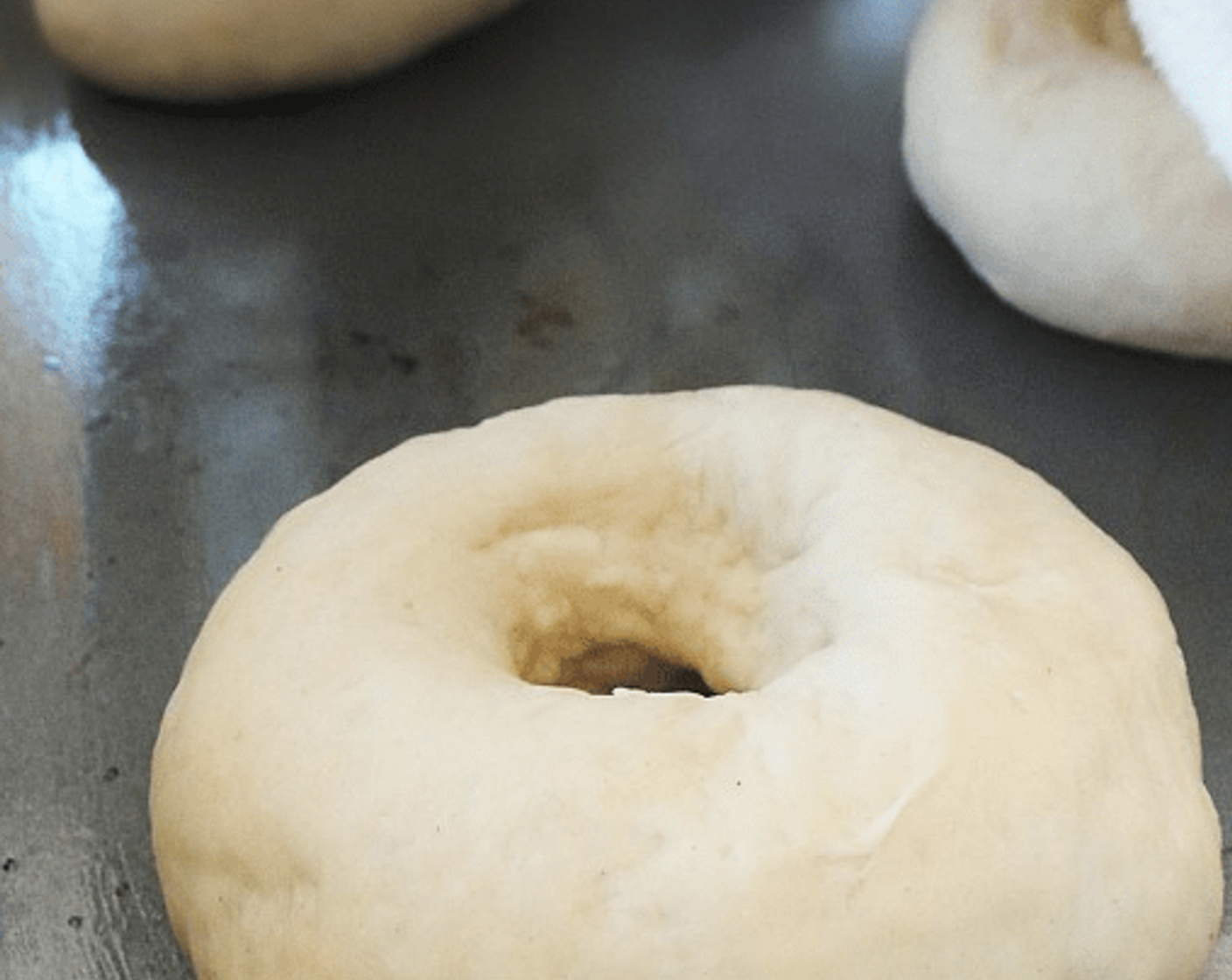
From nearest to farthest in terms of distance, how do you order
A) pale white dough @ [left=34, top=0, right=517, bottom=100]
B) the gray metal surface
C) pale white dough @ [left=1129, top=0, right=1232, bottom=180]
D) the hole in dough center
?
pale white dough @ [left=1129, top=0, right=1232, bottom=180]
the hole in dough center
the gray metal surface
pale white dough @ [left=34, top=0, right=517, bottom=100]

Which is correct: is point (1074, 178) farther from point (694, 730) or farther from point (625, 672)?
point (694, 730)

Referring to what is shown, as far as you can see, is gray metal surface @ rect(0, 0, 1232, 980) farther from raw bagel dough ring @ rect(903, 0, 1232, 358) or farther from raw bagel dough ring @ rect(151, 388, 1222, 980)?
raw bagel dough ring @ rect(151, 388, 1222, 980)

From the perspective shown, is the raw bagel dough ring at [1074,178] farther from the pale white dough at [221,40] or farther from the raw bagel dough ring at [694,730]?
the pale white dough at [221,40]

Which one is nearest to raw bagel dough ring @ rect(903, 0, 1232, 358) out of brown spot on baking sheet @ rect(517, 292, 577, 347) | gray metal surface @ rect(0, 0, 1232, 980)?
gray metal surface @ rect(0, 0, 1232, 980)

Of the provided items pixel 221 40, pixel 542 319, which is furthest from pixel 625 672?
pixel 221 40

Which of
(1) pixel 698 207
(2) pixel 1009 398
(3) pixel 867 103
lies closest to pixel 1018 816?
(2) pixel 1009 398
